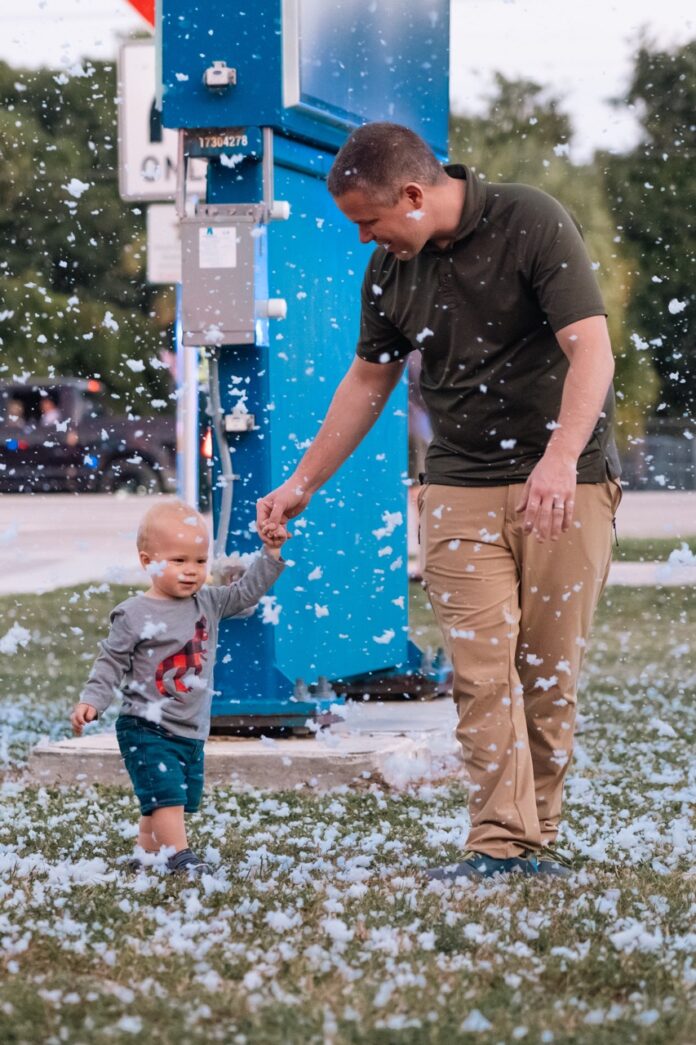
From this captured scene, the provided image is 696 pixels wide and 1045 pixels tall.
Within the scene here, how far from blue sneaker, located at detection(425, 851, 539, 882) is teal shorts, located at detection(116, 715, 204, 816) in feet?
2.34

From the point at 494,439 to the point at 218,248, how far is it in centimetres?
211

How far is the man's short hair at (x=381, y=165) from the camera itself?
4.38 m

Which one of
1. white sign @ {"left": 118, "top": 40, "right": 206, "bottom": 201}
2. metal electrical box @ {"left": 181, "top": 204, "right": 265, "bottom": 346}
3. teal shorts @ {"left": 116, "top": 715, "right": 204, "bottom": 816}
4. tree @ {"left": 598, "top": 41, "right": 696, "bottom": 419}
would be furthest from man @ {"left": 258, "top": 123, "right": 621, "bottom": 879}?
tree @ {"left": 598, "top": 41, "right": 696, "bottom": 419}

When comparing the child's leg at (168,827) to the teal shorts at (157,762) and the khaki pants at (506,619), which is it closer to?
the teal shorts at (157,762)

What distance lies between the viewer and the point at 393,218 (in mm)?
4441

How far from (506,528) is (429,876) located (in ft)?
2.99

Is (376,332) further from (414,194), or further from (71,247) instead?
(71,247)

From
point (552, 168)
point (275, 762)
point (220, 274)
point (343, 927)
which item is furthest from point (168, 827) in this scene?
point (552, 168)

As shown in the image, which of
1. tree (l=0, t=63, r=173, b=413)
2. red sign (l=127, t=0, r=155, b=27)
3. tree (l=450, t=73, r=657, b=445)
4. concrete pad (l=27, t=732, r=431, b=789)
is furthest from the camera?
tree (l=0, t=63, r=173, b=413)

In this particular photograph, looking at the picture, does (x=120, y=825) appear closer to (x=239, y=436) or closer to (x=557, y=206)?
(x=239, y=436)

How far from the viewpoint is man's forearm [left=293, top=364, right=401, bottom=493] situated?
16.2ft

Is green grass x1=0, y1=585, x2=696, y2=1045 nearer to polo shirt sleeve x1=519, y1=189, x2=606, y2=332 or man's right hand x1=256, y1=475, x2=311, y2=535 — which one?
man's right hand x1=256, y1=475, x2=311, y2=535

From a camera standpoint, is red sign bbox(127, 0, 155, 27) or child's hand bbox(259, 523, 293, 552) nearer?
child's hand bbox(259, 523, 293, 552)

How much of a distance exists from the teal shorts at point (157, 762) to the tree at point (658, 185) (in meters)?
29.1
